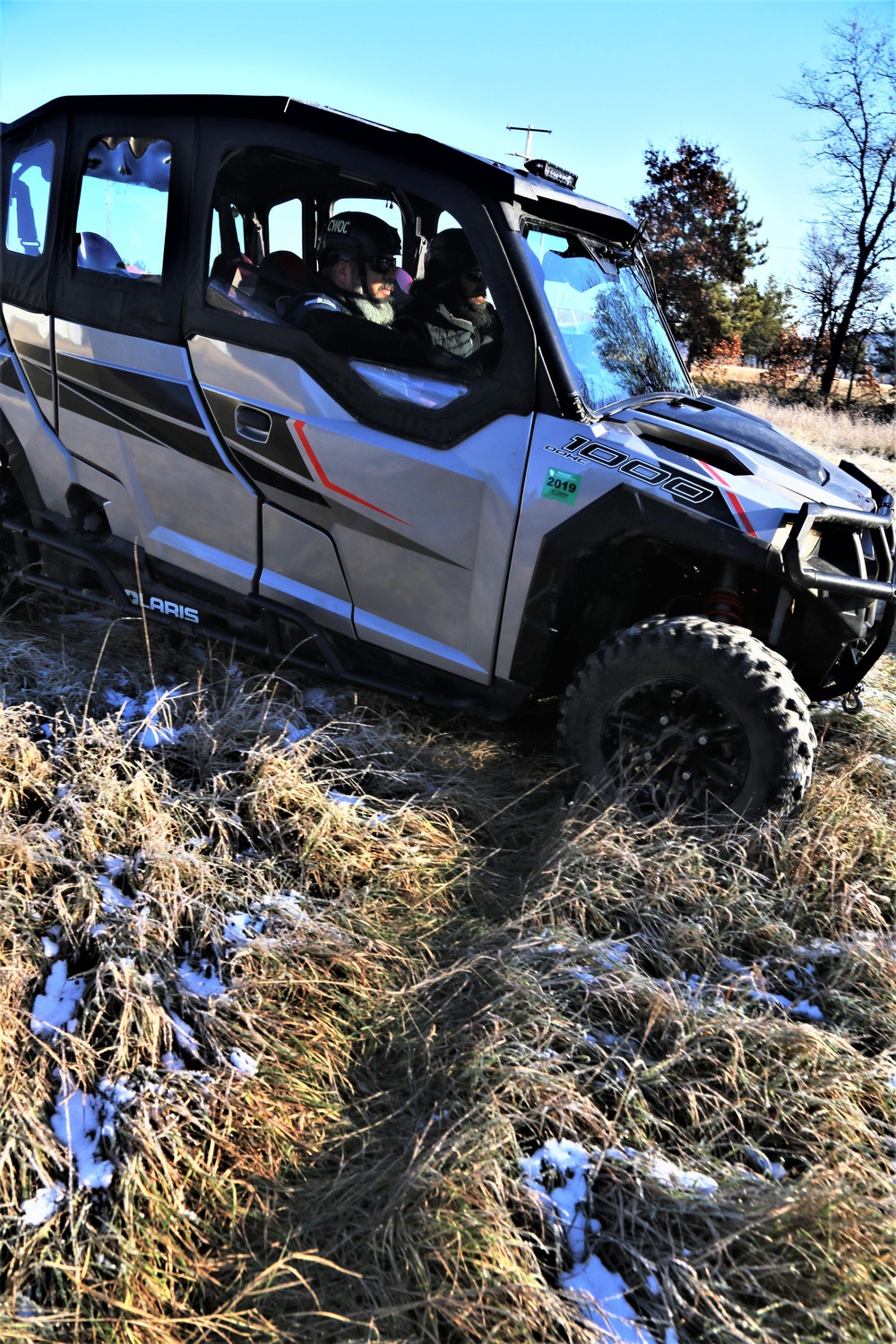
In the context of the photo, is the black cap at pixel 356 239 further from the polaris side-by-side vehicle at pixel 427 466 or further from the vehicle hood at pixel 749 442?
the vehicle hood at pixel 749 442

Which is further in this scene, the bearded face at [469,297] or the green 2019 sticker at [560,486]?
the bearded face at [469,297]

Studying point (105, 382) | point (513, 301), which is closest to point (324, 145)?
point (513, 301)

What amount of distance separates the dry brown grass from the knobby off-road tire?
0.55 feet

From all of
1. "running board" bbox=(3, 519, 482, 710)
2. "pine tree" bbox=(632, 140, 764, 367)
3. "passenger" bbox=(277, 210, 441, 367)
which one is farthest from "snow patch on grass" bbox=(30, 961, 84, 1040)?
"pine tree" bbox=(632, 140, 764, 367)

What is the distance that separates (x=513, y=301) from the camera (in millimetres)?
3184

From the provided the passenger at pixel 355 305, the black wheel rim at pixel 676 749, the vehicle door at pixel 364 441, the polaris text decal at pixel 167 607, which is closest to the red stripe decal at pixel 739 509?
the black wheel rim at pixel 676 749

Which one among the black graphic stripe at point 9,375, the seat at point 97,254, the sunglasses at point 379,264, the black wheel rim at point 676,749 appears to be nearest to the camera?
the black wheel rim at point 676,749

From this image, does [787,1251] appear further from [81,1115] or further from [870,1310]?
[81,1115]

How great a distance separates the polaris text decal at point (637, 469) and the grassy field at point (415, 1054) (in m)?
1.03

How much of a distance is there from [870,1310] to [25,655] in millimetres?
3454

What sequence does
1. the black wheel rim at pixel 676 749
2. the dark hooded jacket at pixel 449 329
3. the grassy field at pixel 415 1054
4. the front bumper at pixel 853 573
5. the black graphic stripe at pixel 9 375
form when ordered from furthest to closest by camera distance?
the black graphic stripe at pixel 9 375 < the dark hooded jacket at pixel 449 329 < the black wheel rim at pixel 676 749 < the front bumper at pixel 853 573 < the grassy field at pixel 415 1054

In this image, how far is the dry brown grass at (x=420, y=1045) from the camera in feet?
6.02

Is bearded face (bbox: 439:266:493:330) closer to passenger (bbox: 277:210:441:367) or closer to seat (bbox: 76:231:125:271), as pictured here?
passenger (bbox: 277:210:441:367)

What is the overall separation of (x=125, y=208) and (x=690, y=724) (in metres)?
2.83
